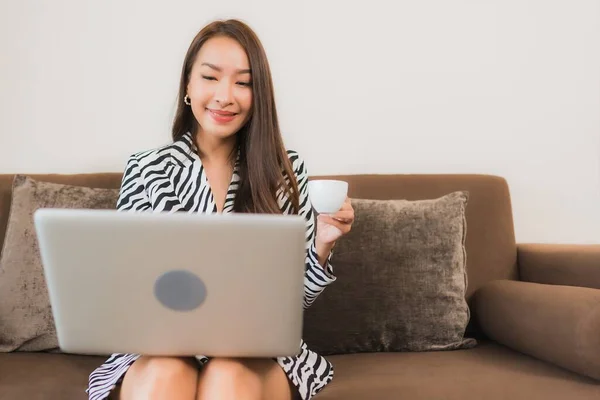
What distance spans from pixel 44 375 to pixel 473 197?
131cm

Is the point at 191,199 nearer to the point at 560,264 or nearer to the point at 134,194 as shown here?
the point at 134,194

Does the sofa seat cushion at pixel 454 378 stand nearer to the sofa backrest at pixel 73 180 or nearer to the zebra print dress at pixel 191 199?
the zebra print dress at pixel 191 199

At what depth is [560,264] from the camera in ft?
5.75

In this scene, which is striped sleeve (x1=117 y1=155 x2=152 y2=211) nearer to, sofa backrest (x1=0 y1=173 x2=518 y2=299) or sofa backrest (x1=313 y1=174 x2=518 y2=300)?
sofa backrest (x1=0 y1=173 x2=518 y2=299)

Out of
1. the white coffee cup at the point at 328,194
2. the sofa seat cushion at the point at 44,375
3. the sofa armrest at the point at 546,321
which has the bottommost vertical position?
the sofa seat cushion at the point at 44,375

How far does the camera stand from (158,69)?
2029 mm

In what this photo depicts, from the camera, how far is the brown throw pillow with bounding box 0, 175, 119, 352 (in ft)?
5.04

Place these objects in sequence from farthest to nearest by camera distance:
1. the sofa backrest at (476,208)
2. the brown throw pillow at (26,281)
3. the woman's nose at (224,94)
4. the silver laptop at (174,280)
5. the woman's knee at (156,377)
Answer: the sofa backrest at (476,208) < the brown throw pillow at (26,281) < the woman's nose at (224,94) < the woman's knee at (156,377) < the silver laptop at (174,280)

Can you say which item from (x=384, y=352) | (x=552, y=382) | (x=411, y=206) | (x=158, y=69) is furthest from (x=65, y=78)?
(x=552, y=382)

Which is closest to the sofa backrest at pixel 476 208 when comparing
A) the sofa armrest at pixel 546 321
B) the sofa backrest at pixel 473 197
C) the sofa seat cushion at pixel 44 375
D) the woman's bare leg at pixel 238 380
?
the sofa backrest at pixel 473 197

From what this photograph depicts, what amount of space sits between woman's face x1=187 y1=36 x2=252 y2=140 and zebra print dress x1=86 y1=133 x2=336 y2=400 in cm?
11

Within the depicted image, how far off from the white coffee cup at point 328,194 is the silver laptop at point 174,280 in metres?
0.26

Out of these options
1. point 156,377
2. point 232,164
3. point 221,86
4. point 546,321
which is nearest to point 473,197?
point 546,321

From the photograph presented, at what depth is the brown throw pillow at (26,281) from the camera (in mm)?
1535
